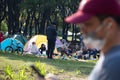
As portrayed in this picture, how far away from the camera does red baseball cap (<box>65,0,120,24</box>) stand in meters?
2.00

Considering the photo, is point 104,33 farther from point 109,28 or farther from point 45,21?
point 45,21

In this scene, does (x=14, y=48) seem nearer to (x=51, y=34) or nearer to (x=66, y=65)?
(x=51, y=34)

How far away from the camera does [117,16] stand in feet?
6.61

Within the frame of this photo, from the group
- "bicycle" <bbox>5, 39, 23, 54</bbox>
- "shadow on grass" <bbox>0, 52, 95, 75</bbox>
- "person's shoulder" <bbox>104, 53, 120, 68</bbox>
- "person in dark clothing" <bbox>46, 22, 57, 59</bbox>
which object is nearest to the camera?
"person's shoulder" <bbox>104, 53, 120, 68</bbox>

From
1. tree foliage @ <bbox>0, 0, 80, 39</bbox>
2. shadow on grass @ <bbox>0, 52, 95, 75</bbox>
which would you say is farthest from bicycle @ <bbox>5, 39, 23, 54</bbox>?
tree foliage @ <bbox>0, 0, 80, 39</bbox>

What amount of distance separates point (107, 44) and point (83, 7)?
0.24 meters

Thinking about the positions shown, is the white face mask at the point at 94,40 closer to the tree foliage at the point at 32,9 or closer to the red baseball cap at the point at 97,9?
the red baseball cap at the point at 97,9

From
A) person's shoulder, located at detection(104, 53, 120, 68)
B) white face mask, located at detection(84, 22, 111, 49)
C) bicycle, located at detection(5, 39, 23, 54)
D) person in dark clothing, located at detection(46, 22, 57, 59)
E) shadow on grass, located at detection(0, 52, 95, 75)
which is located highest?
person in dark clothing, located at detection(46, 22, 57, 59)

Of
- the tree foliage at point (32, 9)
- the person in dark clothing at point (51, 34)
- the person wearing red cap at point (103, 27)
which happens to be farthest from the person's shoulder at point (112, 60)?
the tree foliage at point (32, 9)

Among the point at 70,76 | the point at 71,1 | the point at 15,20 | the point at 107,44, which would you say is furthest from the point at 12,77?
the point at 71,1

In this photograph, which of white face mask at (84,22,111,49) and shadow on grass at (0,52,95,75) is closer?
white face mask at (84,22,111,49)

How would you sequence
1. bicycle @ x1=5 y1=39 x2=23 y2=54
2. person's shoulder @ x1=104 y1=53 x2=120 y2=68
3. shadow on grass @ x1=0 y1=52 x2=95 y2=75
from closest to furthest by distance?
person's shoulder @ x1=104 y1=53 x2=120 y2=68, shadow on grass @ x1=0 y1=52 x2=95 y2=75, bicycle @ x1=5 y1=39 x2=23 y2=54

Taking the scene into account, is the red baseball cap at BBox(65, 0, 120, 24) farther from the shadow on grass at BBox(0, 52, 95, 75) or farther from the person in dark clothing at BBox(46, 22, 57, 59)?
the person in dark clothing at BBox(46, 22, 57, 59)

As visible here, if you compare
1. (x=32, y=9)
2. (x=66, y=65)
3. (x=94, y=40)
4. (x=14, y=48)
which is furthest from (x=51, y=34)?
(x=32, y=9)
